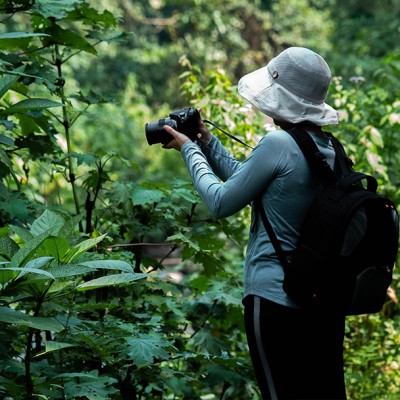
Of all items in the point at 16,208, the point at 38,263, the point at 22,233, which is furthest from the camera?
the point at 16,208

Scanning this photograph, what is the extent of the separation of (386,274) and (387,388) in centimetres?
250

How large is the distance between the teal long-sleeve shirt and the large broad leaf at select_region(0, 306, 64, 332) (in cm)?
63

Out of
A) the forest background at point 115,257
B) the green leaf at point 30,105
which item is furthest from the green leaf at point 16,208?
the green leaf at point 30,105

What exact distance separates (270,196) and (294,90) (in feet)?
1.20

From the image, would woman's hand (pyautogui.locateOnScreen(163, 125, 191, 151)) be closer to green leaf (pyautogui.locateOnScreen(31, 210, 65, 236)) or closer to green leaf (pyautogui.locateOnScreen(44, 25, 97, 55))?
green leaf (pyautogui.locateOnScreen(31, 210, 65, 236))

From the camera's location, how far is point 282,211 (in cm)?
271

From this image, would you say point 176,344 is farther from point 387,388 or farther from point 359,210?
point 387,388

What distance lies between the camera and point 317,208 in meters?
2.63

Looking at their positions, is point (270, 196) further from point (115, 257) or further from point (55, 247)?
point (115, 257)

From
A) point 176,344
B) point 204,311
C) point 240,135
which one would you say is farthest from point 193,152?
point 240,135

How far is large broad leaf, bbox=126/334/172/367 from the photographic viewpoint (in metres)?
3.07

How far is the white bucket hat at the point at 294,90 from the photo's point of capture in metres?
2.77

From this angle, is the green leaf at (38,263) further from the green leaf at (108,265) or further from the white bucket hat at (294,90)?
the white bucket hat at (294,90)

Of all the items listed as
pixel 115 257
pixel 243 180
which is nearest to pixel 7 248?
pixel 115 257
